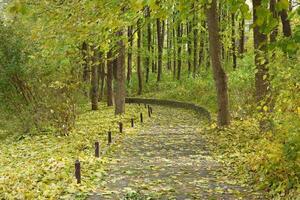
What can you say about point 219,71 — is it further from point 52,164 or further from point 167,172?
point 52,164

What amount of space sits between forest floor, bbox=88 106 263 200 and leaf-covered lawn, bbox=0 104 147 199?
20.5 inches

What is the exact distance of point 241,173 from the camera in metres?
11.3

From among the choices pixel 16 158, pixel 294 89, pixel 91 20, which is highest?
pixel 91 20

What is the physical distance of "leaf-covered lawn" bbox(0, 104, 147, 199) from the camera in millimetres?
9477

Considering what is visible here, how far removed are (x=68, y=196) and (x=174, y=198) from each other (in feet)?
7.49

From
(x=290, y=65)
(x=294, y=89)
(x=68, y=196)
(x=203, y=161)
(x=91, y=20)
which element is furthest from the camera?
(x=203, y=161)

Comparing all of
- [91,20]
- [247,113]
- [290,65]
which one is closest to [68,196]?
[91,20]

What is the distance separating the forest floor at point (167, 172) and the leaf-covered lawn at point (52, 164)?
52 centimetres

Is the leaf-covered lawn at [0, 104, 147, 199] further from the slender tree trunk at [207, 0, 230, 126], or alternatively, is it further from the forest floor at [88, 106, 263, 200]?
the slender tree trunk at [207, 0, 230, 126]

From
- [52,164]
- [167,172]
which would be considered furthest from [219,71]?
[52,164]

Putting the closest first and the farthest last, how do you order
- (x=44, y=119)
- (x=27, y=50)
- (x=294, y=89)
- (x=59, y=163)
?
(x=294, y=89) < (x=59, y=163) < (x=44, y=119) < (x=27, y=50)

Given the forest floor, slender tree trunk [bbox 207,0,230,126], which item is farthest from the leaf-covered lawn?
slender tree trunk [bbox 207,0,230,126]

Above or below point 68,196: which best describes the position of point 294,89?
above

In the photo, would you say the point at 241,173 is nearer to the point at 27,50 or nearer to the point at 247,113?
the point at 247,113
